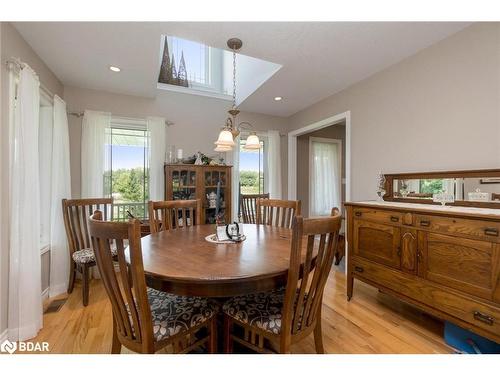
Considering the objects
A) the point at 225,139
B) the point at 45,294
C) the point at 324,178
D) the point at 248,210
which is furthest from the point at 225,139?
the point at 324,178

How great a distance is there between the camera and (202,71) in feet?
12.7

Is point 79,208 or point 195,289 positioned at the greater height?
point 79,208

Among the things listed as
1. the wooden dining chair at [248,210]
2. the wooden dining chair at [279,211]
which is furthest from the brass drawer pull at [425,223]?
the wooden dining chair at [248,210]

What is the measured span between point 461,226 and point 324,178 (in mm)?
3274

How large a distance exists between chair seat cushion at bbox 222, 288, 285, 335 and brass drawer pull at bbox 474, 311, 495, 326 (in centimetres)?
121

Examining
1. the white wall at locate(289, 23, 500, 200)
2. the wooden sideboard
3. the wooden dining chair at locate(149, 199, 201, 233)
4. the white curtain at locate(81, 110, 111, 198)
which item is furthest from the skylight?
the wooden sideboard

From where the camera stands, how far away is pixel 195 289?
1.15 meters

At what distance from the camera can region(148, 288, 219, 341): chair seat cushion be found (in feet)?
3.99

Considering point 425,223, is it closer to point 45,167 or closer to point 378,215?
point 378,215

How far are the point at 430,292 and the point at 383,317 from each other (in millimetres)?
529

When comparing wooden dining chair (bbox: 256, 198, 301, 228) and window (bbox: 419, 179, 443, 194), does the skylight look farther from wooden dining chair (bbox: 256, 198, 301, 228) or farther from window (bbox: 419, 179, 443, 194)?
window (bbox: 419, 179, 443, 194)

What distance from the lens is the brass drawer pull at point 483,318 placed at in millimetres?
1416
